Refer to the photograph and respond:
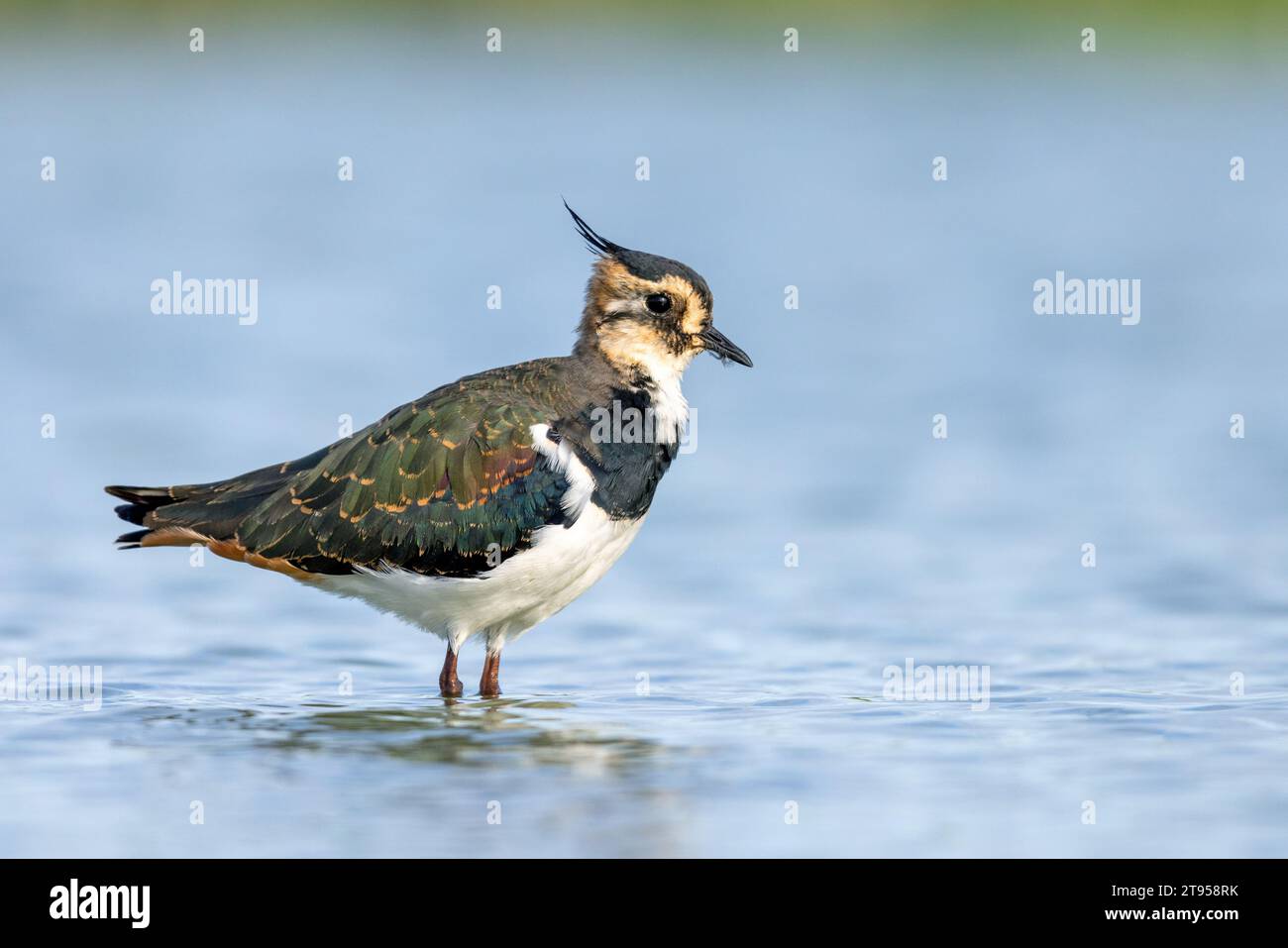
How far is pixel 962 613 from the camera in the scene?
14.8 meters

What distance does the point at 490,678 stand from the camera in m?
12.6

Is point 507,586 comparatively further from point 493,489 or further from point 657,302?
point 657,302

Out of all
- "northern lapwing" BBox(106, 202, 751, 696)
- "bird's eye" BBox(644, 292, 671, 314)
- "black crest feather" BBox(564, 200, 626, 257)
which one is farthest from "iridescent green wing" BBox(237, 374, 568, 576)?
"black crest feather" BBox(564, 200, 626, 257)

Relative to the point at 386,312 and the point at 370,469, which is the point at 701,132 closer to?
the point at 386,312

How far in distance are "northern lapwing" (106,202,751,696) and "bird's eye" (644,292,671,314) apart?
15mm

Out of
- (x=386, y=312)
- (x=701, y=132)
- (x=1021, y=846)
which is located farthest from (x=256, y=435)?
(x=701, y=132)

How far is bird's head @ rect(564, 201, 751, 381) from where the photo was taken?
1270 centimetres

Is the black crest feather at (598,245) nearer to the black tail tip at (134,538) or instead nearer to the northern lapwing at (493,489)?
the northern lapwing at (493,489)

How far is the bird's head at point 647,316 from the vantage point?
12695 millimetres

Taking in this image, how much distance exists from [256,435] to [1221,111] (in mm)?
20181

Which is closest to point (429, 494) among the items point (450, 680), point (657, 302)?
point (450, 680)

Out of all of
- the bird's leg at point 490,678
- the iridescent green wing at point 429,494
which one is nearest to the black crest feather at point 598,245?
the iridescent green wing at point 429,494

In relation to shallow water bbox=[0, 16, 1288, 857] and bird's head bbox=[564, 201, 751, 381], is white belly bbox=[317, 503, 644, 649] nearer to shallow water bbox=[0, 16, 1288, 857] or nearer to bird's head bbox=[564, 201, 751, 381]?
shallow water bbox=[0, 16, 1288, 857]

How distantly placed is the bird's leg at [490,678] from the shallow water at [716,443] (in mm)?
262
